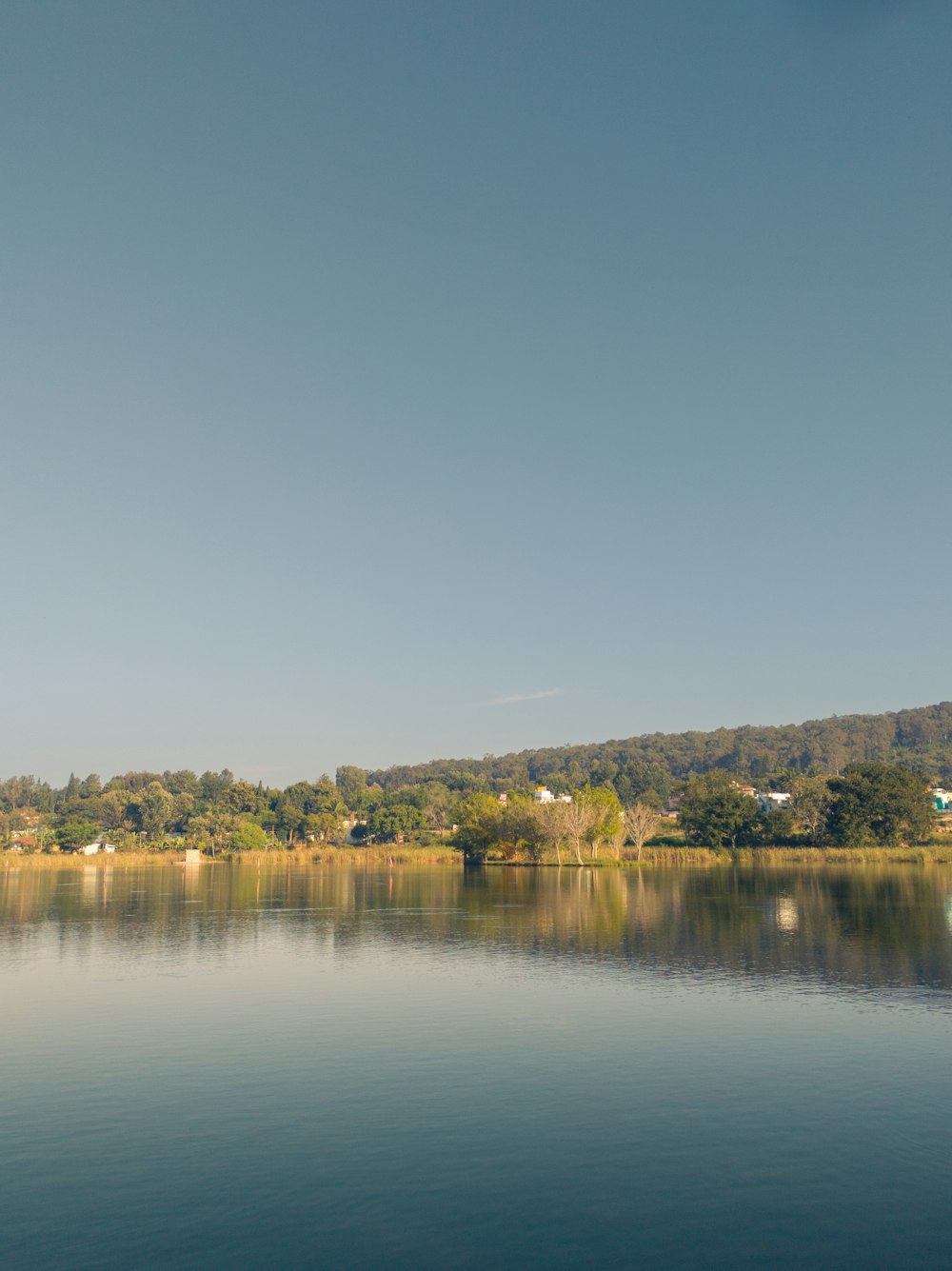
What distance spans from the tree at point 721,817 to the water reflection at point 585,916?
29372 millimetres

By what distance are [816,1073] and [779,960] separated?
20.9 metres

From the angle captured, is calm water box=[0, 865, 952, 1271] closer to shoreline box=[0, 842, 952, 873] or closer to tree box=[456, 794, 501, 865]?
shoreline box=[0, 842, 952, 873]

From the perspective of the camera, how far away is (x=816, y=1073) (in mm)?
25594

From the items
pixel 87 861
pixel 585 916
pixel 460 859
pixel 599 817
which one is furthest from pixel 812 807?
pixel 87 861

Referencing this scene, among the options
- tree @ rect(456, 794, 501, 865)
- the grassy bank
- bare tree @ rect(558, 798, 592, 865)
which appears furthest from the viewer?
tree @ rect(456, 794, 501, 865)

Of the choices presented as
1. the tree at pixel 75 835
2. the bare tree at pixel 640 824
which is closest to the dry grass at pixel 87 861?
the tree at pixel 75 835

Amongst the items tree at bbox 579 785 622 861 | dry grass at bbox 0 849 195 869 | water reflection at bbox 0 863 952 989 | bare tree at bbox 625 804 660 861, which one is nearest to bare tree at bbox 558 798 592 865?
tree at bbox 579 785 622 861

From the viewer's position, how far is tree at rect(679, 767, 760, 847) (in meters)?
145

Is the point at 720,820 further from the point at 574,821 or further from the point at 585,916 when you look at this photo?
the point at 585,916

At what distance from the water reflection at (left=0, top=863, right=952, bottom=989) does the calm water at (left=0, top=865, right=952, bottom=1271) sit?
0.71 meters

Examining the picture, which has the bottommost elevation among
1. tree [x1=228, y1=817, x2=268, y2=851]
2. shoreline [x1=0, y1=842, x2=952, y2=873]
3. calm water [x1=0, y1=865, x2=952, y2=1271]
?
shoreline [x1=0, y1=842, x2=952, y2=873]

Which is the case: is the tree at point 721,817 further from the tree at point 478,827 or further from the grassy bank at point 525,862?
the tree at point 478,827

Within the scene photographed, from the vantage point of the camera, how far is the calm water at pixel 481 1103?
16156 millimetres

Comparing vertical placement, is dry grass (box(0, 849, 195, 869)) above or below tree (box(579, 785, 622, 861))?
below
